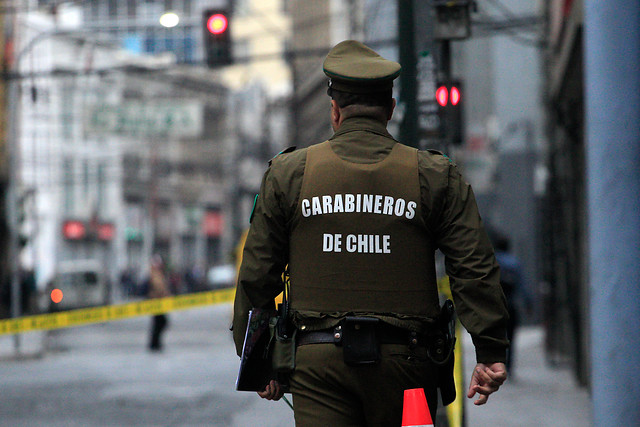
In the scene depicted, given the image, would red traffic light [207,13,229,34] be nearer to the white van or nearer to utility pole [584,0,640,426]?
utility pole [584,0,640,426]

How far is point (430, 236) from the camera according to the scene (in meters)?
3.73

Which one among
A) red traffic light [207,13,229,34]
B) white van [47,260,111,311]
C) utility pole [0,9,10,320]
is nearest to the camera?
red traffic light [207,13,229,34]

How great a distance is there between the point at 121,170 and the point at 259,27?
31537mm

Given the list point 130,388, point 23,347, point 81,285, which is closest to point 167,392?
point 130,388

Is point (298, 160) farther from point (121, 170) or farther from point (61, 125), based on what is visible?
point (121, 170)

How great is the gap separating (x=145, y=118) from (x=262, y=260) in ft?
57.5

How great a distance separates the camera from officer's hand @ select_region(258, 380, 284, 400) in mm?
3742

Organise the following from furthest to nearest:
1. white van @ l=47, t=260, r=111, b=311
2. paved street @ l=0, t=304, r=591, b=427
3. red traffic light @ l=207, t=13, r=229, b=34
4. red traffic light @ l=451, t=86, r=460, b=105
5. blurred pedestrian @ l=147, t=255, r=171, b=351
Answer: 1. white van @ l=47, t=260, r=111, b=311
2. blurred pedestrian @ l=147, t=255, r=171, b=351
3. red traffic light @ l=207, t=13, r=229, b=34
4. paved street @ l=0, t=304, r=591, b=427
5. red traffic light @ l=451, t=86, r=460, b=105

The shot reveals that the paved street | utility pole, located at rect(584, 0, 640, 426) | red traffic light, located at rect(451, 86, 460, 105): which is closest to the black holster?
utility pole, located at rect(584, 0, 640, 426)

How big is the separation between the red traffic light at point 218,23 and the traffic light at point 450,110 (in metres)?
7.02

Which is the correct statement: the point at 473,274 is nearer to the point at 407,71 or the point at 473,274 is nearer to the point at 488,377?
the point at 488,377

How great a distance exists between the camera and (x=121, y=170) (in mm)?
57969

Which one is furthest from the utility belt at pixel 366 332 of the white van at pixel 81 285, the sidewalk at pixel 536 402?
the white van at pixel 81 285

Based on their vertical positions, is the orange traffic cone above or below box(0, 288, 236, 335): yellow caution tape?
above
